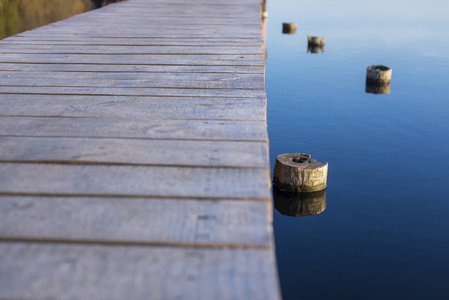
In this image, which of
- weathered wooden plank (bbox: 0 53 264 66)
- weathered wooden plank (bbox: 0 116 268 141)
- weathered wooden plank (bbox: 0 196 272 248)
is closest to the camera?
weathered wooden plank (bbox: 0 196 272 248)

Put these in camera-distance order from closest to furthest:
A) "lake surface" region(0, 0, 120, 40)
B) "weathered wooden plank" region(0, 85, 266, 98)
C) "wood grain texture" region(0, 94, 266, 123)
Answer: "wood grain texture" region(0, 94, 266, 123) → "weathered wooden plank" region(0, 85, 266, 98) → "lake surface" region(0, 0, 120, 40)

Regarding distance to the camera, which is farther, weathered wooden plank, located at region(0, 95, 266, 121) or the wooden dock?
weathered wooden plank, located at region(0, 95, 266, 121)

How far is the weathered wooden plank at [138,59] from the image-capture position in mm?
2975

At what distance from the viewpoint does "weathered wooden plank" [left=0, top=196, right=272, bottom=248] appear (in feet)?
3.58

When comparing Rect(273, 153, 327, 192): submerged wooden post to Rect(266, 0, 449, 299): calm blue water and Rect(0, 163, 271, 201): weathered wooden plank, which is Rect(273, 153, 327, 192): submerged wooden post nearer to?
Rect(266, 0, 449, 299): calm blue water

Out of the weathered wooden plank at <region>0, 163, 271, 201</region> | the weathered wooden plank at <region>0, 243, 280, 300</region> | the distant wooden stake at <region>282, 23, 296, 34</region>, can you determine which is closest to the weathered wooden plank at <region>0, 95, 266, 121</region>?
the weathered wooden plank at <region>0, 163, 271, 201</region>

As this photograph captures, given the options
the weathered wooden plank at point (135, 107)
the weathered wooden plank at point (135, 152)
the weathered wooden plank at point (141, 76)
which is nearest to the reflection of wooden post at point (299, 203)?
the weathered wooden plank at point (141, 76)

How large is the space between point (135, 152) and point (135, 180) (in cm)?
23

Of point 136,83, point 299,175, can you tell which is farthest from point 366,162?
point 136,83

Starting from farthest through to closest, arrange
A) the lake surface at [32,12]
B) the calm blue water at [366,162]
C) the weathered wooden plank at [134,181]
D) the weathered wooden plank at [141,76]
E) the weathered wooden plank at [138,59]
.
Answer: the lake surface at [32,12]
the calm blue water at [366,162]
the weathered wooden plank at [138,59]
the weathered wooden plank at [141,76]
the weathered wooden plank at [134,181]

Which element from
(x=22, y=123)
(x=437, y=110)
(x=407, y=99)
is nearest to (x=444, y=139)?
(x=437, y=110)

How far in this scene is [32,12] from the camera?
1248cm

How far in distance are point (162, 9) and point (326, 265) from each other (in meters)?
3.80

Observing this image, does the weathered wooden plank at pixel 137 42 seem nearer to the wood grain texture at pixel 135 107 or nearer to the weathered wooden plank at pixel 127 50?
the weathered wooden plank at pixel 127 50
